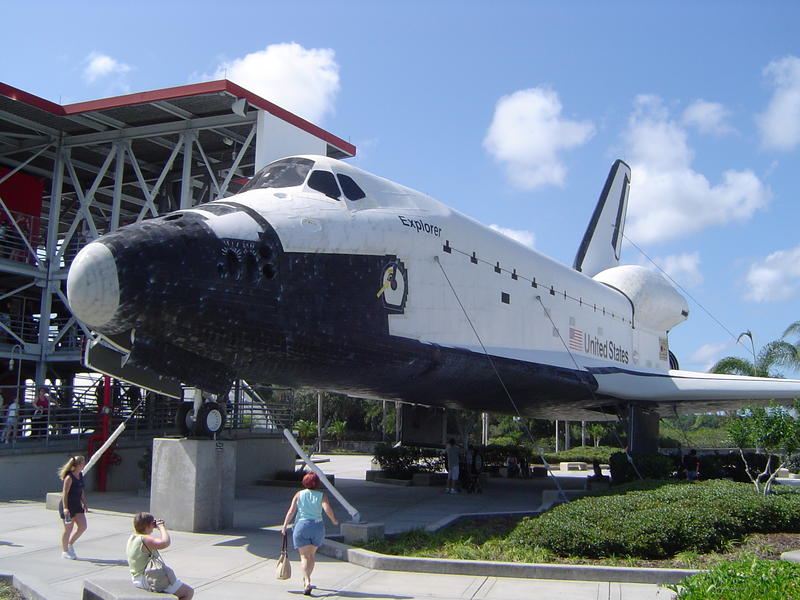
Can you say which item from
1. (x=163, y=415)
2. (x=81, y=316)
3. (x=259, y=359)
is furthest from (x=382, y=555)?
(x=163, y=415)

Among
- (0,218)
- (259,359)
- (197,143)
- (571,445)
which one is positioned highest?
(197,143)

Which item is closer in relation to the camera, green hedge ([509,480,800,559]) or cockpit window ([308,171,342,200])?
green hedge ([509,480,800,559])

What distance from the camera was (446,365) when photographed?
8914 mm

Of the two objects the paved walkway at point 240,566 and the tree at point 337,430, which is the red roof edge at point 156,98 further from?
the tree at point 337,430

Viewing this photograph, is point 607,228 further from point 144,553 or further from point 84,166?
point 144,553

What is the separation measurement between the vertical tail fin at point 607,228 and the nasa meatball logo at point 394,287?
11.1 metres

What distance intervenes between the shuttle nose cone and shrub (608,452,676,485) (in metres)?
8.41

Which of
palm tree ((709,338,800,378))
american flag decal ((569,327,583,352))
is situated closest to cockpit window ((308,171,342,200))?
american flag decal ((569,327,583,352))

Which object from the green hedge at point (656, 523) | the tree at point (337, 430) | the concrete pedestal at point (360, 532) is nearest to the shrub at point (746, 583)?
the green hedge at point (656, 523)

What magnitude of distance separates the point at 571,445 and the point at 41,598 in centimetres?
4150

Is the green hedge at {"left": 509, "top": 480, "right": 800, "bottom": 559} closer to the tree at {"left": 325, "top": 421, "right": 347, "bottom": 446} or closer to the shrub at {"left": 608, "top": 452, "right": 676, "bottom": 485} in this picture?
the shrub at {"left": 608, "top": 452, "right": 676, "bottom": 485}

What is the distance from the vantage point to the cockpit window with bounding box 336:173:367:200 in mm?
8039

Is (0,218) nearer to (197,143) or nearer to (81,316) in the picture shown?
(197,143)

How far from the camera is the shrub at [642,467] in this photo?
1147 centimetres
